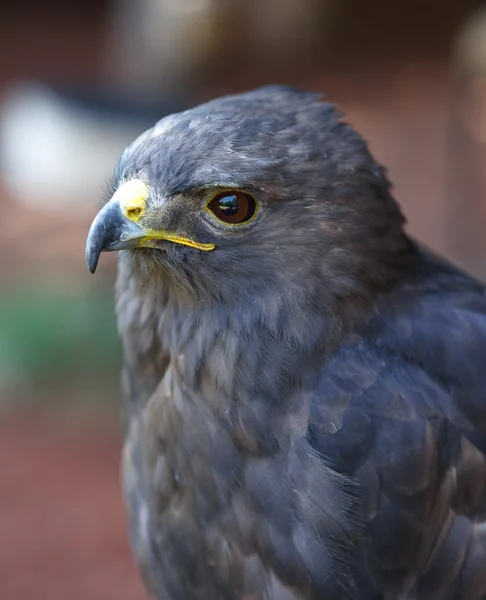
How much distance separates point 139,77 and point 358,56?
105 inches

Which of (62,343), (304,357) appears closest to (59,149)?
(62,343)

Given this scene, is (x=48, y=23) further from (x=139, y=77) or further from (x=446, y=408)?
(x=446, y=408)

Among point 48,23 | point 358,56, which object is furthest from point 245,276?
point 48,23

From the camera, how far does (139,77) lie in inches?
371

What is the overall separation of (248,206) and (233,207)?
0.04 meters

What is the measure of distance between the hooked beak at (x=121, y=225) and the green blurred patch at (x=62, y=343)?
438cm

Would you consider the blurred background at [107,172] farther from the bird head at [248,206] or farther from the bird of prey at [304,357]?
the bird head at [248,206]

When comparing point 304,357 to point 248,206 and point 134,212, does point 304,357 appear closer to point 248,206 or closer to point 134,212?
point 248,206

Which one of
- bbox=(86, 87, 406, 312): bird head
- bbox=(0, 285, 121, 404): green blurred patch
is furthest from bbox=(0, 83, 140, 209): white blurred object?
bbox=(86, 87, 406, 312): bird head

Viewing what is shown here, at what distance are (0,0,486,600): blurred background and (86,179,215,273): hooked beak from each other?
299cm

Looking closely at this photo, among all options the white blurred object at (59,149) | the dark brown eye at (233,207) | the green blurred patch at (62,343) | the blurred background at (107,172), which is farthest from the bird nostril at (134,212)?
the white blurred object at (59,149)

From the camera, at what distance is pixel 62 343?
663cm

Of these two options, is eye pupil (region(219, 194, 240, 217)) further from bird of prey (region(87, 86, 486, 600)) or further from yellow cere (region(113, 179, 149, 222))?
yellow cere (region(113, 179, 149, 222))

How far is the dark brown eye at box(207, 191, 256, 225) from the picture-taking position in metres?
2.15
